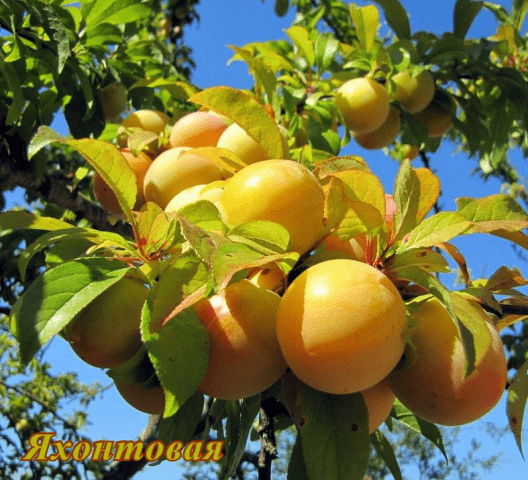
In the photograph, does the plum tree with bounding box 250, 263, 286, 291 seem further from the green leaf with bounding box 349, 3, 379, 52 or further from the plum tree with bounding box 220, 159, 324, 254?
the green leaf with bounding box 349, 3, 379, 52

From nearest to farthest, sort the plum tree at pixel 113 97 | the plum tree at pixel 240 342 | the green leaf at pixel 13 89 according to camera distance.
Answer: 1. the plum tree at pixel 240 342
2. the green leaf at pixel 13 89
3. the plum tree at pixel 113 97

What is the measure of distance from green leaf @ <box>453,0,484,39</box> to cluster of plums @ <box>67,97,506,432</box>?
4.61ft

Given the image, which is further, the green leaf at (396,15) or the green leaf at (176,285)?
the green leaf at (396,15)

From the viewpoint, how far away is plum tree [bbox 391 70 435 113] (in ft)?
4.95

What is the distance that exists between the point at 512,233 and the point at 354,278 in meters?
0.25

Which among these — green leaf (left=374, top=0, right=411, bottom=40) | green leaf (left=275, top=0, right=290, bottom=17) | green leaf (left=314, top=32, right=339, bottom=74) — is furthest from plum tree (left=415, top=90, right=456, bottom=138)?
green leaf (left=275, top=0, right=290, bottom=17)

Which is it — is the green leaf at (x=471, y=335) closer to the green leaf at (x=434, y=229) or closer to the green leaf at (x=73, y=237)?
the green leaf at (x=434, y=229)

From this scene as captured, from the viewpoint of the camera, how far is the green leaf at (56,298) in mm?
443

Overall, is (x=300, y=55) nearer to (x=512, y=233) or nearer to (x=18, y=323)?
(x=512, y=233)

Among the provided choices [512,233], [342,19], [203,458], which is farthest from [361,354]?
[342,19]

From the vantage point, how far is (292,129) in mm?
1196

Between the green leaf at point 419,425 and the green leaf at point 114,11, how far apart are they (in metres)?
1.08

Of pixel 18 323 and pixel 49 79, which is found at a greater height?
pixel 49 79


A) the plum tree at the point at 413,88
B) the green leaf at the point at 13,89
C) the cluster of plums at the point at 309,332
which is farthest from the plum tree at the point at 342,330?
the plum tree at the point at 413,88
